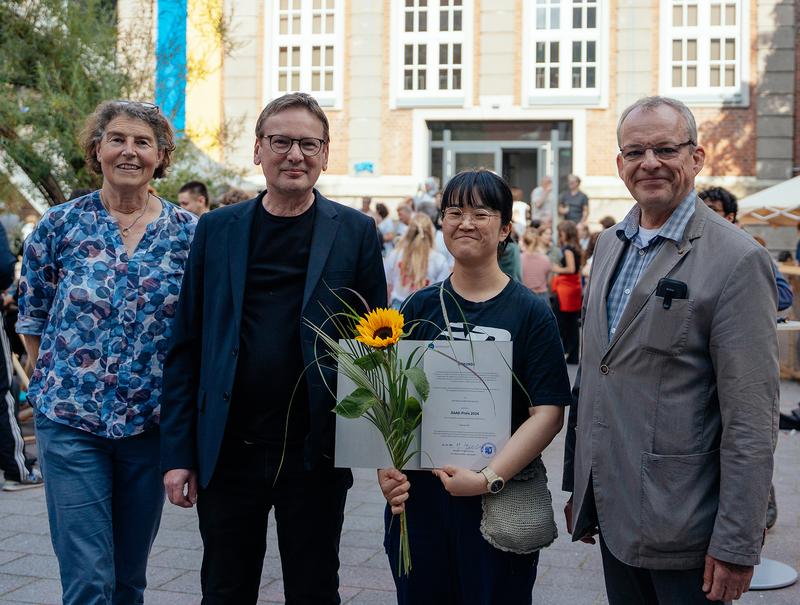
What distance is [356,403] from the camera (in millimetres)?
2969

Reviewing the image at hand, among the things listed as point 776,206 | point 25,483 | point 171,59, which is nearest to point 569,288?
point 776,206

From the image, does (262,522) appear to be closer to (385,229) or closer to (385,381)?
(385,381)

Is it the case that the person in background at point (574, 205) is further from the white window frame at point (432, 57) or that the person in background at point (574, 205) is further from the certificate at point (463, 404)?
the certificate at point (463, 404)

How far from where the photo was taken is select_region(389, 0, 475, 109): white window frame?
2436cm

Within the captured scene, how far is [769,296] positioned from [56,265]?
2472mm

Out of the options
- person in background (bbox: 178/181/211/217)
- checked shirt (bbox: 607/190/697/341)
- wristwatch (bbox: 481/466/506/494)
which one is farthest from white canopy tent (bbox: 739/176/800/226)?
wristwatch (bbox: 481/466/506/494)

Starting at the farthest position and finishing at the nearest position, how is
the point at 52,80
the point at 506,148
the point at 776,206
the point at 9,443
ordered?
the point at 506,148
the point at 776,206
the point at 52,80
the point at 9,443

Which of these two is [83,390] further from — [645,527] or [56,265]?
[645,527]

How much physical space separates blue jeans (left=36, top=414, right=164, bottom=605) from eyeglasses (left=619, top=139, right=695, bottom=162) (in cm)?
194

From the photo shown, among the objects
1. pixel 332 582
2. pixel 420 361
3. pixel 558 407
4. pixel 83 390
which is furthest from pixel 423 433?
pixel 83 390

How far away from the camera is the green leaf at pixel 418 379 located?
9.68ft

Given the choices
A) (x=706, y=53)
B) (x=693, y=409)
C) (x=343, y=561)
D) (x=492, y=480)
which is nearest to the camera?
(x=693, y=409)

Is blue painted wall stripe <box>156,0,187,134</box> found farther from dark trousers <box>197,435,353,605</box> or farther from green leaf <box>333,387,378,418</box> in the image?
green leaf <box>333,387,378,418</box>

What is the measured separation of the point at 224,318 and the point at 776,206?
1296 cm
